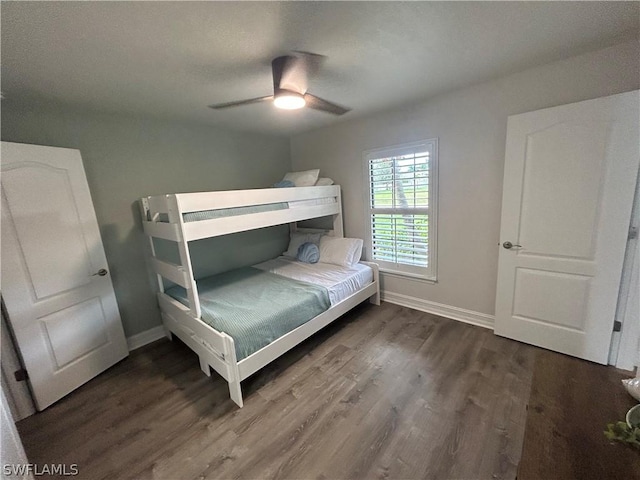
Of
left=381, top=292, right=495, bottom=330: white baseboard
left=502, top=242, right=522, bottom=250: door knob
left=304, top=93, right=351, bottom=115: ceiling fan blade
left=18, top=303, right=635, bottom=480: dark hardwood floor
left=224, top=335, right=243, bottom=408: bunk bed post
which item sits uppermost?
left=304, top=93, right=351, bottom=115: ceiling fan blade

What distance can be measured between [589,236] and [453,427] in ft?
5.69

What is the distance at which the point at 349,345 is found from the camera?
2477 millimetres

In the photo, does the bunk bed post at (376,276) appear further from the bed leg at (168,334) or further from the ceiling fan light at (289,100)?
the bed leg at (168,334)

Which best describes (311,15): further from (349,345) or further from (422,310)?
(422,310)

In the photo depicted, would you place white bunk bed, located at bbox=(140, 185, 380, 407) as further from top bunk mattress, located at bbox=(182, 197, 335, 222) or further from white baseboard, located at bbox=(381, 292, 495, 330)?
white baseboard, located at bbox=(381, 292, 495, 330)

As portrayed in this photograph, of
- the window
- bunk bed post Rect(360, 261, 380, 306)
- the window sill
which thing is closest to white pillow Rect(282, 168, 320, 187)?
the window

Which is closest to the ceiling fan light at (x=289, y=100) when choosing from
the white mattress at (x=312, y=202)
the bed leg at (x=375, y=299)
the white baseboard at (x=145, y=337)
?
the white mattress at (x=312, y=202)

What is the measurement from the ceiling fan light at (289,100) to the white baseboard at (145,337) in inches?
104

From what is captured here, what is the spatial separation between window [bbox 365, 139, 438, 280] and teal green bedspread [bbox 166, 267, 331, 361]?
45.9 inches

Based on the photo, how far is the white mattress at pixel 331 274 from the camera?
2673 millimetres

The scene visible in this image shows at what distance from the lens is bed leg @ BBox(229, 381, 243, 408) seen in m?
1.80

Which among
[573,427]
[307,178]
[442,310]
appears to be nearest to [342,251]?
[307,178]

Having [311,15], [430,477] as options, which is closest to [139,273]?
[311,15]
